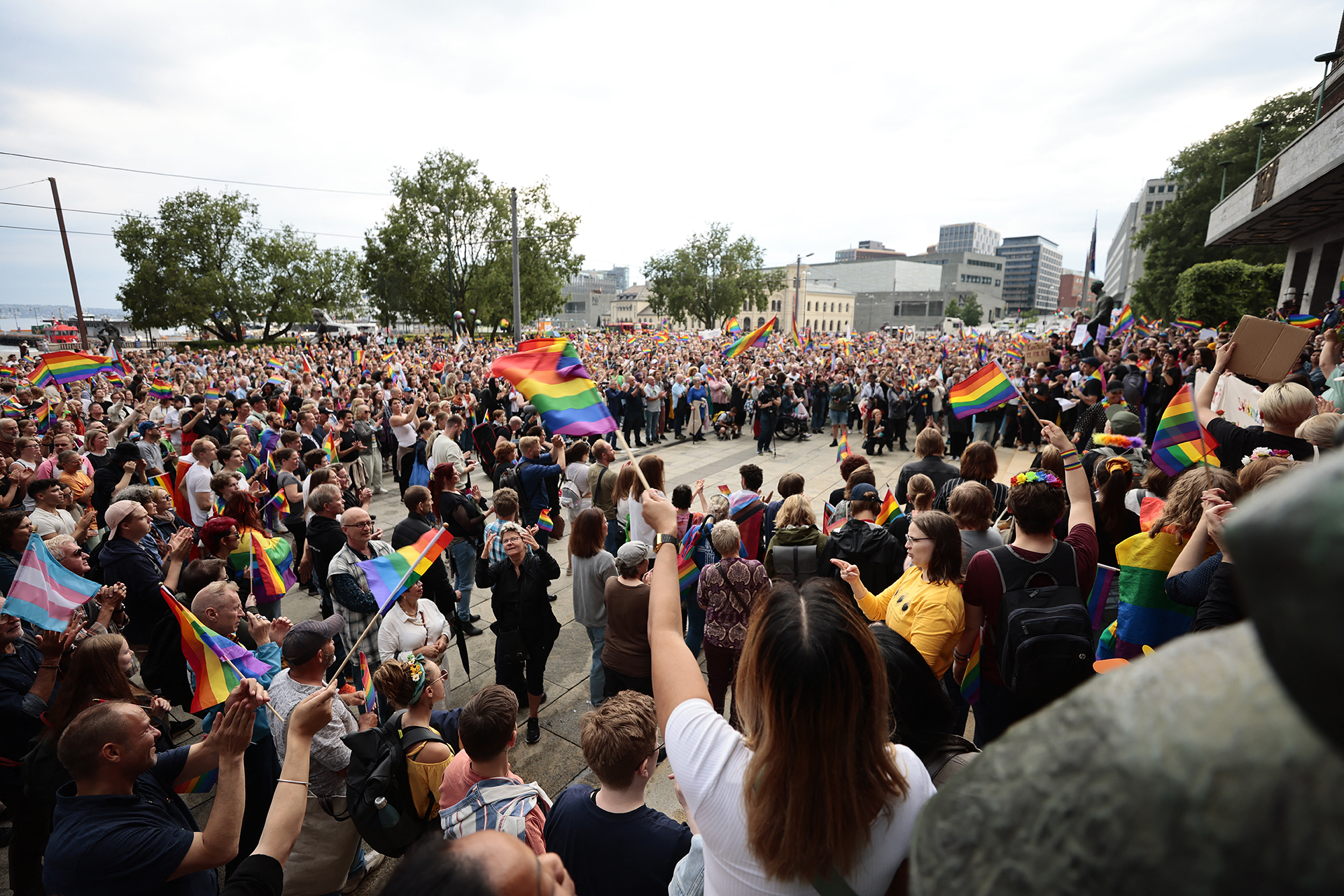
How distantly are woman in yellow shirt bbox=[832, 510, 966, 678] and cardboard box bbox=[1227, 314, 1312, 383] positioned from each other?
3906 mm

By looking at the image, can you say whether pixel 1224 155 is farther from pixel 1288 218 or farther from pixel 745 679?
pixel 745 679

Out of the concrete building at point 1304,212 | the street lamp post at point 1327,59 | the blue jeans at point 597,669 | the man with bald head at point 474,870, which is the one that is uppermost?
the street lamp post at point 1327,59

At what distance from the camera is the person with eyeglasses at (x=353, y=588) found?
14.3ft

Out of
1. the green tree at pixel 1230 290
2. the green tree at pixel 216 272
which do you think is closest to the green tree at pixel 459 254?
the green tree at pixel 216 272

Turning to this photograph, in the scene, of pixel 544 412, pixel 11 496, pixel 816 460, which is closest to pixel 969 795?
pixel 544 412

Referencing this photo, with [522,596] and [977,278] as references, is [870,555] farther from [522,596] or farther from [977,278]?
[977,278]

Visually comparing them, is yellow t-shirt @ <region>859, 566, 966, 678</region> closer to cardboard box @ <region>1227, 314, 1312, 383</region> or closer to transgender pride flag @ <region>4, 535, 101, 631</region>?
cardboard box @ <region>1227, 314, 1312, 383</region>

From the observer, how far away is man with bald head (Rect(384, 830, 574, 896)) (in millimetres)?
1127

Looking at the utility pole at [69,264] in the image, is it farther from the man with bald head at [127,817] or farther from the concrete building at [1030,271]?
the concrete building at [1030,271]

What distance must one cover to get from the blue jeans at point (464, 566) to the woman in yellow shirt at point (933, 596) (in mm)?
4434

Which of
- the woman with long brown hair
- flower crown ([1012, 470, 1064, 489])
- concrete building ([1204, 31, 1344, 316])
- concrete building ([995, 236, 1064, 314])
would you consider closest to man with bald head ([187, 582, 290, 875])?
the woman with long brown hair

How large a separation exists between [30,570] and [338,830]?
223 centimetres

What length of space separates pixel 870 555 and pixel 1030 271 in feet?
648

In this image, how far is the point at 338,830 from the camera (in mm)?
3082
